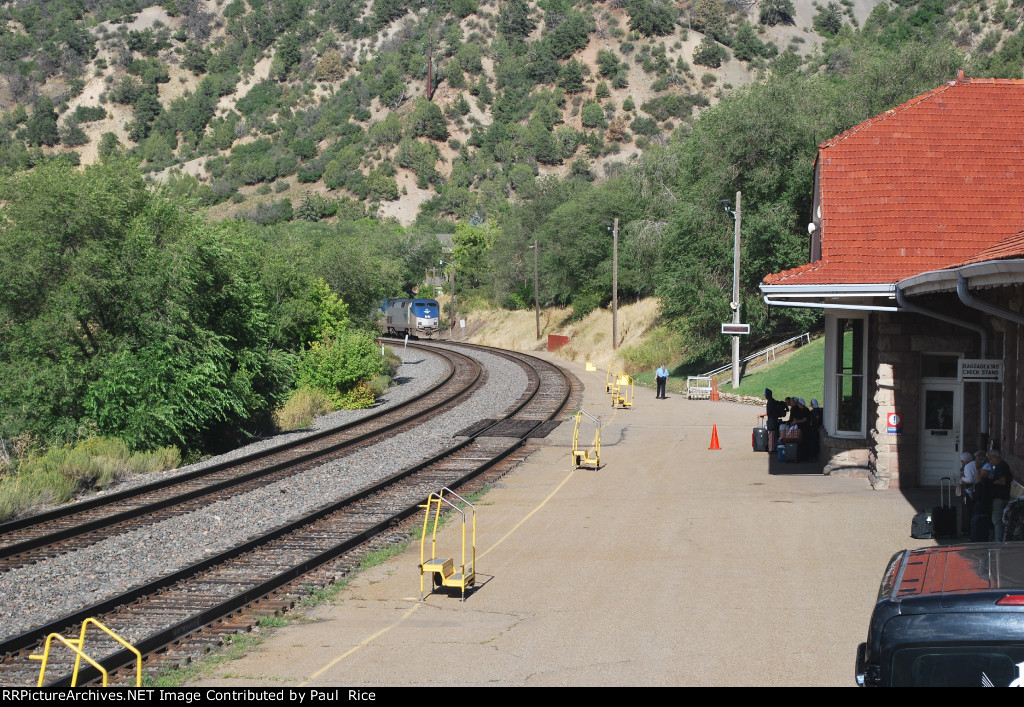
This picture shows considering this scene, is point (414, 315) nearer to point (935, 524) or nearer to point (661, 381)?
point (661, 381)

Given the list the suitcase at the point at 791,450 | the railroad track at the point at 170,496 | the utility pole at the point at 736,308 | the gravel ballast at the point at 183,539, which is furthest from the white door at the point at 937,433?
the utility pole at the point at 736,308

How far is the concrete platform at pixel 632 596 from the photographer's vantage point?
7.83 m

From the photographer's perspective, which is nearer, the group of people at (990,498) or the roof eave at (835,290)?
the group of people at (990,498)

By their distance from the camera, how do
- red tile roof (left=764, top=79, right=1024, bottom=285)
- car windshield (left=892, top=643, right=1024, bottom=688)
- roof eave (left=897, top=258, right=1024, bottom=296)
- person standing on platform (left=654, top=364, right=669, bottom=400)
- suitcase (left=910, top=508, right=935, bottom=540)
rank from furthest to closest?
1. person standing on platform (left=654, top=364, right=669, bottom=400)
2. red tile roof (left=764, top=79, right=1024, bottom=285)
3. suitcase (left=910, top=508, right=935, bottom=540)
4. roof eave (left=897, top=258, right=1024, bottom=296)
5. car windshield (left=892, top=643, right=1024, bottom=688)

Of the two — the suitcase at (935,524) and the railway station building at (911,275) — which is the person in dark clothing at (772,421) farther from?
the suitcase at (935,524)

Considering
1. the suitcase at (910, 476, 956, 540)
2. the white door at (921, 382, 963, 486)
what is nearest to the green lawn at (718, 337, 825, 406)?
the white door at (921, 382, 963, 486)

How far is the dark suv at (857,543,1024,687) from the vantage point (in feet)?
14.4

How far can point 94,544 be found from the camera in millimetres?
13562

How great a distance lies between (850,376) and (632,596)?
9.64 metres

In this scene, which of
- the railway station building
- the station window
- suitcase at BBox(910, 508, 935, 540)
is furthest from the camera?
the station window

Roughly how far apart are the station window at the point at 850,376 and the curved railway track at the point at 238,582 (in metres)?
6.93

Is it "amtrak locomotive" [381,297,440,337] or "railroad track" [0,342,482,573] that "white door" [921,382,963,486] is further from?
"amtrak locomotive" [381,297,440,337]

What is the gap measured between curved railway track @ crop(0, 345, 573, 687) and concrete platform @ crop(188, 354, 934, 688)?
0.83 m

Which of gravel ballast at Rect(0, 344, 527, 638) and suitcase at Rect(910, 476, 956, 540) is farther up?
suitcase at Rect(910, 476, 956, 540)
